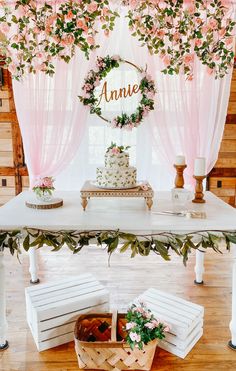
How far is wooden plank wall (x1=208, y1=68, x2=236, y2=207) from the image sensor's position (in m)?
3.98

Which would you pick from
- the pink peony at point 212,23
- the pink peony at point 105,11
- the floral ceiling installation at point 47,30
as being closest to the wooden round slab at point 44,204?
the floral ceiling installation at point 47,30

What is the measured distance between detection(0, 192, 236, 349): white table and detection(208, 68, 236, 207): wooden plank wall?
1881 mm

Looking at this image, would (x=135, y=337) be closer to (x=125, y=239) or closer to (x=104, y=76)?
(x=125, y=239)

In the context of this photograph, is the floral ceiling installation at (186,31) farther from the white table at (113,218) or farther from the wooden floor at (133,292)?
the wooden floor at (133,292)

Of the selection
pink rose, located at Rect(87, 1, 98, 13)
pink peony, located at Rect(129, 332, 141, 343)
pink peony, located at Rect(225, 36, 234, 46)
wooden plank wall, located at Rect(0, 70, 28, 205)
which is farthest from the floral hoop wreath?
wooden plank wall, located at Rect(0, 70, 28, 205)


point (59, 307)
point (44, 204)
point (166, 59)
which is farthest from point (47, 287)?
point (166, 59)

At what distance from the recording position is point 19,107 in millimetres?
3703

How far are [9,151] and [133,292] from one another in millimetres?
2345

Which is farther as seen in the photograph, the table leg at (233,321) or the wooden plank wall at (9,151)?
the wooden plank wall at (9,151)

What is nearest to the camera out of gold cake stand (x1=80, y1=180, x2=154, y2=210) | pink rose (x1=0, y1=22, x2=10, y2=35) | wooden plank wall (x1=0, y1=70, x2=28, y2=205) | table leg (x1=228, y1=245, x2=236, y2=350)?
table leg (x1=228, y1=245, x2=236, y2=350)

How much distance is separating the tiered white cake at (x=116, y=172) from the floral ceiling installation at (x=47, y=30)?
1271 mm

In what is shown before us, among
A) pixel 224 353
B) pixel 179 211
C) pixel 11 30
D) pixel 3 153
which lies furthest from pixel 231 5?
pixel 224 353

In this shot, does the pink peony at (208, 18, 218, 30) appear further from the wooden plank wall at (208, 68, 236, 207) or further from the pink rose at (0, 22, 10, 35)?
the pink rose at (0, 22, 10, 35)

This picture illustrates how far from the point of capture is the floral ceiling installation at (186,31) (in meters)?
3.16
